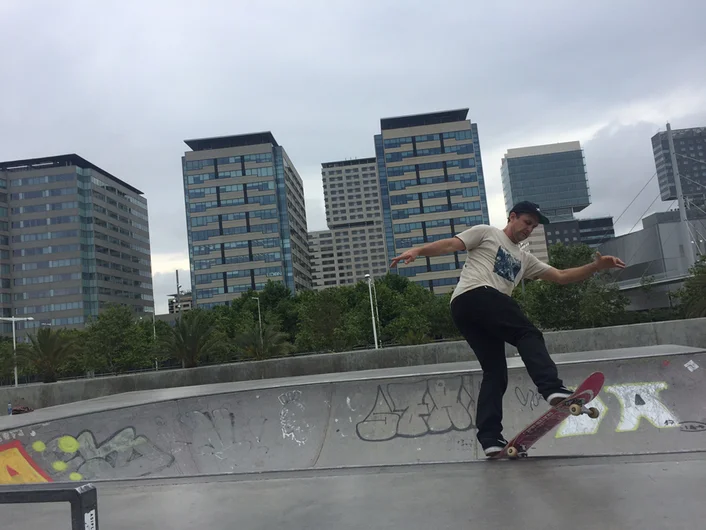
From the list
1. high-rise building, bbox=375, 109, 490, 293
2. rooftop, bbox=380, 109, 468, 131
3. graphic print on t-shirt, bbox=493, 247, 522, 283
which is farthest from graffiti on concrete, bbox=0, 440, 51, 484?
rooftop, bbox=380, 109, 468, 131

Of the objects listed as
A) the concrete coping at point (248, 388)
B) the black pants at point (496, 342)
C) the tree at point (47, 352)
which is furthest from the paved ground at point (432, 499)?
the tree at point (47, 352)

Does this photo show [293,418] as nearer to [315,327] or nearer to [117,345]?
[315,327]

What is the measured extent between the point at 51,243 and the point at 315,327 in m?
77.2

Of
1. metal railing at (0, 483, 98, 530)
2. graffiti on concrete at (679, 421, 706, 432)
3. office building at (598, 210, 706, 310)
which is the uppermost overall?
office building at (598, 210, 706, 310)

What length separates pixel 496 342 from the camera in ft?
11.9

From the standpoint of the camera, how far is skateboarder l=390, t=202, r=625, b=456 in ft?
11.0

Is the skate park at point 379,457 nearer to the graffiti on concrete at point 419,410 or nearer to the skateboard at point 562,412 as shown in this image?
the graffiti on concrete at point 419,410

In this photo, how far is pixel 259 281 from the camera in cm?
9725

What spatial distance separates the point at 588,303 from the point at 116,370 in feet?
112

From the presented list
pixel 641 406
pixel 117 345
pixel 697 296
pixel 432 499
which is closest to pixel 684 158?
pixel 697 296

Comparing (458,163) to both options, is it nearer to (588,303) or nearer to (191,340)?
(588,303)

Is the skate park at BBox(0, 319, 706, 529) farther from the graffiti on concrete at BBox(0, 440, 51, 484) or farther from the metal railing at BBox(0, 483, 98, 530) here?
the metal railing at BBox(0, 483, 98, 530)

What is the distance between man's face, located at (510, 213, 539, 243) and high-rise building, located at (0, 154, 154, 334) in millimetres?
99882

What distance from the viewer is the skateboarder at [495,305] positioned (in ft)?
11.0
